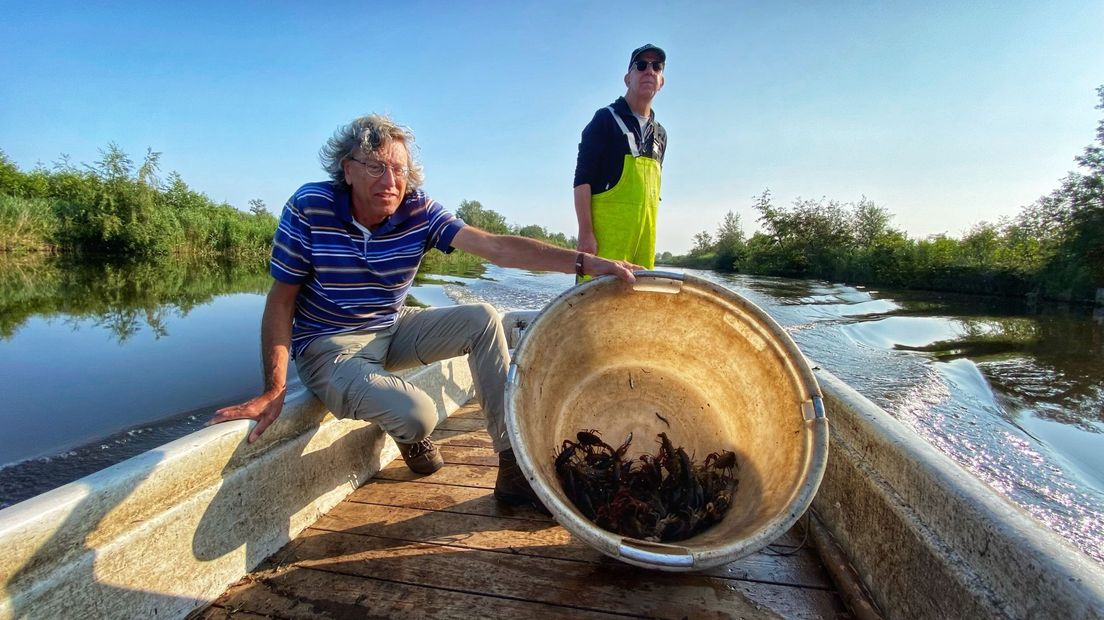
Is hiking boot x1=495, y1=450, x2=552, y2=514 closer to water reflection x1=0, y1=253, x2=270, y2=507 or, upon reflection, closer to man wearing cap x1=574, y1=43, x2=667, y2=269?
man wearing cap x1=574, y1=43, x2=667, y2=269

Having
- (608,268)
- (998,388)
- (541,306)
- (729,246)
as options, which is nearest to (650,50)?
(608,268)

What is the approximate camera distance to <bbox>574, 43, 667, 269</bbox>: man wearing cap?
2.78 m

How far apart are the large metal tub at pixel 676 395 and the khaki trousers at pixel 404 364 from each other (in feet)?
0.94

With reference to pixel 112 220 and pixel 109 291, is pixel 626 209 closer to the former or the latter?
pixel 109 291

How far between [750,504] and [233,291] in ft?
56.6

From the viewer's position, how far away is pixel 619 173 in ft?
9.12

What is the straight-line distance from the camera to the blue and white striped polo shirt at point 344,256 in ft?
6.20

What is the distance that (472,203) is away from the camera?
6725 centimetres

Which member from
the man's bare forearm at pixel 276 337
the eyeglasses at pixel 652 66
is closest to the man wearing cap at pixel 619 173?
the eyeglasses at pixel 652 66

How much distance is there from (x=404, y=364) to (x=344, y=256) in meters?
0.59

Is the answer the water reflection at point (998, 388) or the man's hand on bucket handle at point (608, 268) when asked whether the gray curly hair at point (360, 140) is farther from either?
the water reflection at point (998, 388)

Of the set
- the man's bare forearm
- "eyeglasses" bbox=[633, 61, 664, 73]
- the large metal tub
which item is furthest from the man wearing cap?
the man's bare forearm

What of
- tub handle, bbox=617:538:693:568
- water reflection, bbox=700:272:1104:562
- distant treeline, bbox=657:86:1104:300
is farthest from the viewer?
distant treeline, bbox=657:86:1104:300

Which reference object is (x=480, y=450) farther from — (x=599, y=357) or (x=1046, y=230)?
(x=1046, y=230)
